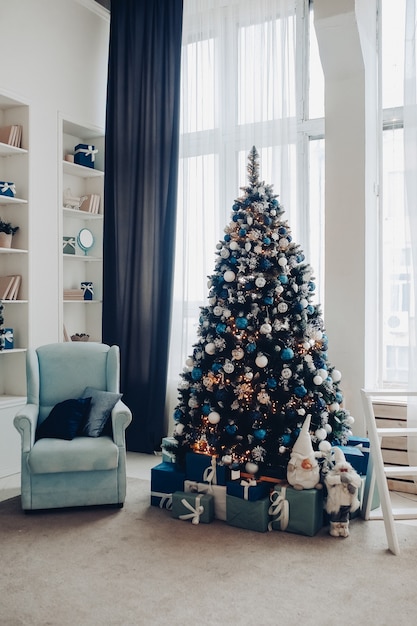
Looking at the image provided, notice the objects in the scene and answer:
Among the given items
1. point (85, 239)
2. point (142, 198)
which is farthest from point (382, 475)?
point (85, 239)

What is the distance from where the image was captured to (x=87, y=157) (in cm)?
523

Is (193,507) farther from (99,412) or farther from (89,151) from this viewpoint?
(89,151)

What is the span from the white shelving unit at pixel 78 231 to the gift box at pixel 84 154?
7 cm

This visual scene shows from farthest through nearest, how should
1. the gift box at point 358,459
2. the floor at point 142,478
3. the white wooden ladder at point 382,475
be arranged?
the floor at point 142,478 < the gift box at point 358,459 < the white wooden ladder at point 382,475

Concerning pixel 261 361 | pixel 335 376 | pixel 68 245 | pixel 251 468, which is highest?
pixel 68 245

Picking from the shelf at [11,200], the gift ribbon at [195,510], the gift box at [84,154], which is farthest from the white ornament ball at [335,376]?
the gift box at [84,154]

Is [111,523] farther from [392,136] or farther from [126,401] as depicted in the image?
[392,136]

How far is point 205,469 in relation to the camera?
11.3 ft

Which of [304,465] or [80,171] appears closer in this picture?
[304,465]

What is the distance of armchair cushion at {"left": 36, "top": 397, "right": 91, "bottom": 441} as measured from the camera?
3.56 m

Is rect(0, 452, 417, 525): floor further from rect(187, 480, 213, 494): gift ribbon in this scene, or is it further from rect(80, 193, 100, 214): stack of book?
rect(80, 193, 100, 214): stack of book

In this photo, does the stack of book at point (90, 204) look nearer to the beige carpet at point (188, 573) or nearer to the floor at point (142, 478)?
the floor at point (142, 478)

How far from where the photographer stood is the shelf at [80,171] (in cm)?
505

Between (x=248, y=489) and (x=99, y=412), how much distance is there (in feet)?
3.36
